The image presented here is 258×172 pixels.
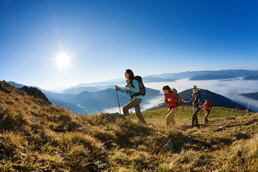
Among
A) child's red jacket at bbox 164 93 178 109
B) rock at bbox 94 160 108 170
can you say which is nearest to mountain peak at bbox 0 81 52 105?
rock at bbox 94 160 108 170

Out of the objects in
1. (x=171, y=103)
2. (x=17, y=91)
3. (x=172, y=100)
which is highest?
(x=17, y=91)

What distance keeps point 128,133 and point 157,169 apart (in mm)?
2477

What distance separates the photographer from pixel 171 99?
8.06m

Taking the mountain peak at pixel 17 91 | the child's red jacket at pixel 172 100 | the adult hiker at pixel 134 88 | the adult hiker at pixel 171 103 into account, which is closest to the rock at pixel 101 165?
the adult hiker at pixel 134 88

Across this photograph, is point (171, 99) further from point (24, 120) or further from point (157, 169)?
point (24, 120)

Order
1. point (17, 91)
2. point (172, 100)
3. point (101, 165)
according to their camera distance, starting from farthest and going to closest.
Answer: point (17, 91) → point (172, 100) → point (101, 165)

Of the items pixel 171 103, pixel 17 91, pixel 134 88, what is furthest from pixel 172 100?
pixel 17 91

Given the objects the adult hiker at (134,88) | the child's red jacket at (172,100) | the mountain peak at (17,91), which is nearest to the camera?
the adult hiker at (134,88)

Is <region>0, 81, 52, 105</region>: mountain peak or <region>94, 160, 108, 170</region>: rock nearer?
<region>94, 160, 108, 170</region>: rock

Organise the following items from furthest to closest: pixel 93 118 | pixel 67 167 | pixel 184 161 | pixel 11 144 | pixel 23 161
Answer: pixel 93 118
pixel 184 161
pixel 11 144
pixel 67 167
pixel 23 161

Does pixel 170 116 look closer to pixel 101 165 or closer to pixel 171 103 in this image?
pixel 171 103

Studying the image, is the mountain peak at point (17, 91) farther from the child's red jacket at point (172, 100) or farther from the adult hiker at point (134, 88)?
the child's red jacket at point (172, 100)

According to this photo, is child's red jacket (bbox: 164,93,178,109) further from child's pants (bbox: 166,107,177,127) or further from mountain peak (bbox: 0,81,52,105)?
mountain peak (bbox: 0,81,52,105)

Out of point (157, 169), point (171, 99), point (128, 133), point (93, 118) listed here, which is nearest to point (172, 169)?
point (157, 169)
